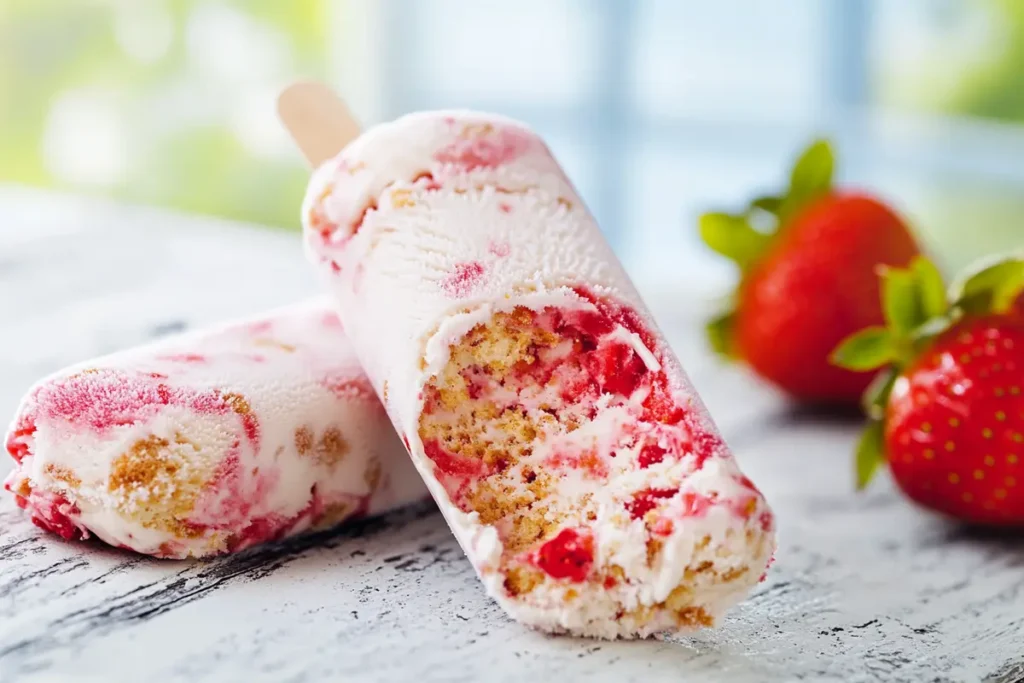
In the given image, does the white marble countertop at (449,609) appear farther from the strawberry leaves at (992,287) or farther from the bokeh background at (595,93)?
the bokeh background at (595,93)

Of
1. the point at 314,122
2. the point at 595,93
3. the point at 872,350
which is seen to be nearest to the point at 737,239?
the point at 872,350

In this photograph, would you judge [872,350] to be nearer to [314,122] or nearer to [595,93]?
[314,122]

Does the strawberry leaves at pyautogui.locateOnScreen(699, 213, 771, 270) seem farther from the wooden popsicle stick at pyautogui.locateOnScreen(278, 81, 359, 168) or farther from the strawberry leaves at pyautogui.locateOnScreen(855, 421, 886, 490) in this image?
the wooden popsicle stick at pyautogui.locateOnScreen(278, 81, 359, 168)

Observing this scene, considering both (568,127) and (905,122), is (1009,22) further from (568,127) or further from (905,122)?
(568,127)

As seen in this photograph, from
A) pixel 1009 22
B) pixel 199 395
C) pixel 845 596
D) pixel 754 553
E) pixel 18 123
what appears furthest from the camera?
pixel 18 123

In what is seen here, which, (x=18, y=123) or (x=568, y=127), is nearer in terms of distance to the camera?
(x=568, y=127)

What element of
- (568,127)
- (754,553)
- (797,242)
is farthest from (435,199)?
(568,127)

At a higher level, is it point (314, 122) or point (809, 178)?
point (314, 122)

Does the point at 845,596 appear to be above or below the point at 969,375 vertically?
below
